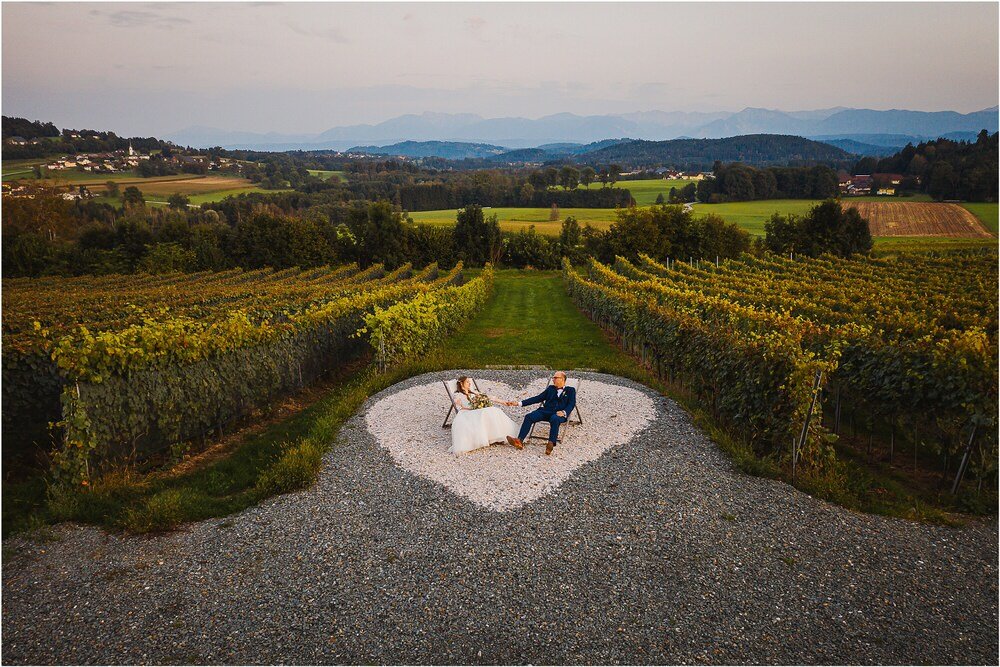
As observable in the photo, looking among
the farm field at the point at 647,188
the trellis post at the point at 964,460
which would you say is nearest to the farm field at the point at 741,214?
the farm field at the point at 647,188

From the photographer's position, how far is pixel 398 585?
670 cm

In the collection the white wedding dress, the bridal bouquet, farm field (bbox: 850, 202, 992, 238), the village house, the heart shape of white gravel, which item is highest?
the village house

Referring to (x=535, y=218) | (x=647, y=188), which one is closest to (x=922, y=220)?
(x=535, y=218)

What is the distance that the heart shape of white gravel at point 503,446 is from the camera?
9.20 metres

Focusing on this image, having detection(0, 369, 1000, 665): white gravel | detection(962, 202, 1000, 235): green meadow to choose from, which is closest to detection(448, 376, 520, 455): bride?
detection(0, 369, 1000, 665): white gravel

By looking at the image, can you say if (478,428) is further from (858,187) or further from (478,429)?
(858,187)

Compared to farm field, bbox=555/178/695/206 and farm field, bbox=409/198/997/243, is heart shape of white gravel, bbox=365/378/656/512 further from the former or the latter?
farm field, bbox=555/178/695/206

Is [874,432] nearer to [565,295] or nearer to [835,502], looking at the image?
[835,502]

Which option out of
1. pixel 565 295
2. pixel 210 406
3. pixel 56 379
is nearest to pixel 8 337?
pixel 56 379

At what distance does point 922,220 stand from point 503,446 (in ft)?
286

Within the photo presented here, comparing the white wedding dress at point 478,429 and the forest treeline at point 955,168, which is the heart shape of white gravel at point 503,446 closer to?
the white wedding dress at point 478,429

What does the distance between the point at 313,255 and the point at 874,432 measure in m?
65.8

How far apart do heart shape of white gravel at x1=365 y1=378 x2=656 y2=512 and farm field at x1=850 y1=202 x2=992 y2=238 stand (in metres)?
71.7

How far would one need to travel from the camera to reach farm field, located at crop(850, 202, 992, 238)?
66375mm
